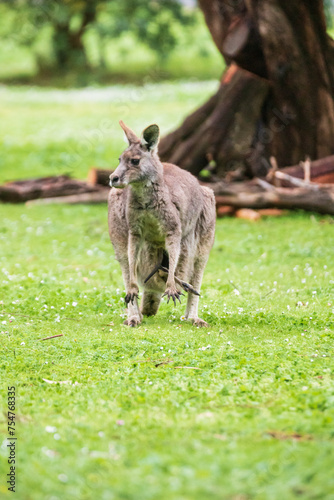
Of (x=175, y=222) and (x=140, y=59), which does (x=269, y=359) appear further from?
(x=140, y=59)

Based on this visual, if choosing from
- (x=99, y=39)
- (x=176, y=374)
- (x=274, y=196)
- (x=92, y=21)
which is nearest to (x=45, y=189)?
(x=274, y=196)

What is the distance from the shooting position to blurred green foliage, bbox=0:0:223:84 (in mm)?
33938

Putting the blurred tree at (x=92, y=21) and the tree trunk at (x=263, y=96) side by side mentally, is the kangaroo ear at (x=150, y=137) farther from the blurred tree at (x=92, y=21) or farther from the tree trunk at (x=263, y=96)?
the blurred tree at (x=92, y=21)

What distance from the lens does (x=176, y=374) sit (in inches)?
224

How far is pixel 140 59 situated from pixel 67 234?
31.7m

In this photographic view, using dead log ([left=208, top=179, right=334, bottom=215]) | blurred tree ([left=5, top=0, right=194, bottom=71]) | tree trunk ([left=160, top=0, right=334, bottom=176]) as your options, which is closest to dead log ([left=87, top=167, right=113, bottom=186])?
tree trunk ([left=160, top=0, right=334, bottom=176])

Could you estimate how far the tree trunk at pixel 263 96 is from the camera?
14273 millimetres

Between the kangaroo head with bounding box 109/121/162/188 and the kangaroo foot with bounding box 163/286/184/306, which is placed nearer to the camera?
the kangaroo head with bounding box 109/121/162/188

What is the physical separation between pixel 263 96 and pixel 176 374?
10.6 m

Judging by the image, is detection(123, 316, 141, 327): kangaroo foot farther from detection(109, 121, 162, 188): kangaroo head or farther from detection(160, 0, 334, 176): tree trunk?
detection(160, 0, 334, 176): tree trunk

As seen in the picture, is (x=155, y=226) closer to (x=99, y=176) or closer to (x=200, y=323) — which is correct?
(x=200, y=323)

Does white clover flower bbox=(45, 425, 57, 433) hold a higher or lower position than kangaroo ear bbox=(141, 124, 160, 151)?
lower

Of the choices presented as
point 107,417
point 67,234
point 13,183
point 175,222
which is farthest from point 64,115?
point 107,417

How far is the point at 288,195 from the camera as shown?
44.1 ft
